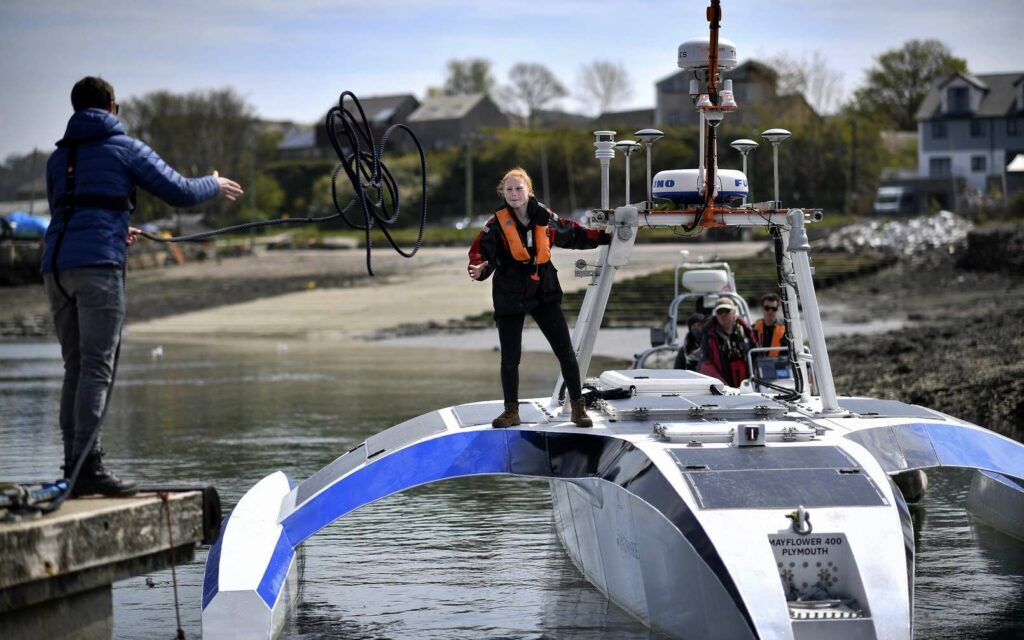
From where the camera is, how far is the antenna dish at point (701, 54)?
9.26 m

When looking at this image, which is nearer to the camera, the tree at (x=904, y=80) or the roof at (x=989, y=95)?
the roof at (x=989, y=95)

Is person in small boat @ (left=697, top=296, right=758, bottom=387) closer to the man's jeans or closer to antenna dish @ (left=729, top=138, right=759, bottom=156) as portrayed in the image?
antenna dish @ (left=729, top=138, right=759, bottom=156)

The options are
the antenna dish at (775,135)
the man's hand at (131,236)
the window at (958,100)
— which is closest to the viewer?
the man's hand at (131,236)

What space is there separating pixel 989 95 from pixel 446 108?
4766 centimetres

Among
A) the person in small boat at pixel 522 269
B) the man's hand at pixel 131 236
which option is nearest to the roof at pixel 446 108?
the person in small boat at pixel 522 269

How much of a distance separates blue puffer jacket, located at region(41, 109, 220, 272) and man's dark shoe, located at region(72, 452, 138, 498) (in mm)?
1051

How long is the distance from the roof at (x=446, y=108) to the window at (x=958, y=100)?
42900mm

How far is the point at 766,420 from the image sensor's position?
9.26 m

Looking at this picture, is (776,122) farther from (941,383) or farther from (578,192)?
(941,383)

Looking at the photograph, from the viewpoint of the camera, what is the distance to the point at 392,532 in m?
12.6

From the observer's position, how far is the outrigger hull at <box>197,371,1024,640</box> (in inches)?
283

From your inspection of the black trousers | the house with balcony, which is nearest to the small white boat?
the black trousers

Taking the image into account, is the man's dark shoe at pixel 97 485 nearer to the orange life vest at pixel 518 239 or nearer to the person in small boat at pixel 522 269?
the person in small boat at pixel 522 269

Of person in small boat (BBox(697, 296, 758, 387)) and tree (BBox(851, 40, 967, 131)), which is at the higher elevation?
tree (BBox(851, 40, 967, 131))
